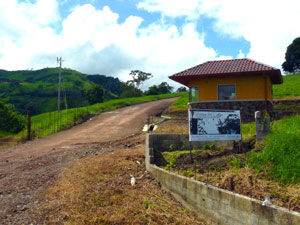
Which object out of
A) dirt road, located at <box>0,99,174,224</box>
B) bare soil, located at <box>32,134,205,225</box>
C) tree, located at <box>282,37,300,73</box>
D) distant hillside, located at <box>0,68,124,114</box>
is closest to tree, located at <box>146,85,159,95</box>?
distant hillside, located at <box>0,68,124,114</box>

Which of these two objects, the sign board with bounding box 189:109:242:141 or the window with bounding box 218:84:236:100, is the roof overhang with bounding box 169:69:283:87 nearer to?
the window with bounding box 218:84:236:100

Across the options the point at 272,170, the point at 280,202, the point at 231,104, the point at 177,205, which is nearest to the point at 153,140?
the point at 177,205

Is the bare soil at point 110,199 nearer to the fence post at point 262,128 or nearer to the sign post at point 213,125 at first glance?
the sign post at point 213,125

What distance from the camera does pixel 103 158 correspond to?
915 centimetres

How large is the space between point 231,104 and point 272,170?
39.8ft

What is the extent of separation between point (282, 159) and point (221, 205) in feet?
5.35

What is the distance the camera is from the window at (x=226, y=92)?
16.9 meters

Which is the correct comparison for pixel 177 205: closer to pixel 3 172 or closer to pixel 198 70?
pixel 3 172

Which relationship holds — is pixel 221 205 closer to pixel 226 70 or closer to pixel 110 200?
pixel 110 200

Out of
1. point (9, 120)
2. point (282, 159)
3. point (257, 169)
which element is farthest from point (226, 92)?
point (9, 120)

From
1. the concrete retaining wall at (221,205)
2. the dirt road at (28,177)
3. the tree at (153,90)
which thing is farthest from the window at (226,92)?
the tree at (153,90)

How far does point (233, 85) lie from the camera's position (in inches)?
664

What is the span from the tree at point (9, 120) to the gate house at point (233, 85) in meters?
19.5

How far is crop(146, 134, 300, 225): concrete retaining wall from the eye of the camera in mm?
3643
